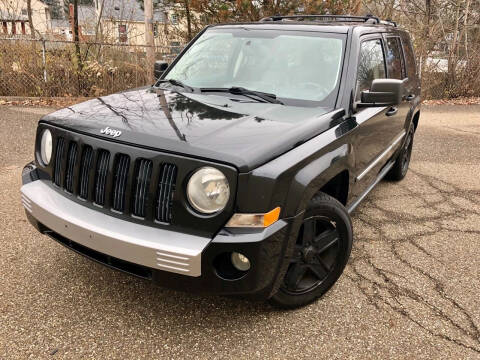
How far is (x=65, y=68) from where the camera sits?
920 cm

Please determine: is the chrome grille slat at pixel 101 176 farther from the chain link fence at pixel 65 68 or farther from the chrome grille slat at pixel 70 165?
the chain link fence at pixel 65 68

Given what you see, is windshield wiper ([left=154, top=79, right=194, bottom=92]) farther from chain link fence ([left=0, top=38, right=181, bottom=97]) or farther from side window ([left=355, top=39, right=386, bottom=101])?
chain link fence ([left=0, top=38, right=181, bottom=97])

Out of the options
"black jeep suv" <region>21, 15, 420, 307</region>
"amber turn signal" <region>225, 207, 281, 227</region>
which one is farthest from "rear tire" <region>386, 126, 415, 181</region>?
"amber turn signal" <region>225, 207, 281, 227</region>

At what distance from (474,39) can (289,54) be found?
12.0 m

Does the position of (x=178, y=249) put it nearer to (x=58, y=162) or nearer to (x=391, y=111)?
(x=58, y=162)

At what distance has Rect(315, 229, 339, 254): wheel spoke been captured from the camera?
265cm

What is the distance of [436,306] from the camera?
9.20ft

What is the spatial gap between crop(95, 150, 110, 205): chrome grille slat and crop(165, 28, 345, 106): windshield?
1256 mm

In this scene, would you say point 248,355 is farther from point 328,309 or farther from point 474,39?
point 474,39

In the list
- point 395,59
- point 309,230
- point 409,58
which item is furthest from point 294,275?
point 409,58

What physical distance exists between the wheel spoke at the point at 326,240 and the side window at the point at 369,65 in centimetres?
107

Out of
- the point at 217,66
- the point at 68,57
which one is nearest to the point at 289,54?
the point at 217,66

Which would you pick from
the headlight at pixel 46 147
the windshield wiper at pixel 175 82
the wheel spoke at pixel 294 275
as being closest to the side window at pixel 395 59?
the windshield wiper at pixel 175 82

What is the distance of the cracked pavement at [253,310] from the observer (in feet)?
7.76
